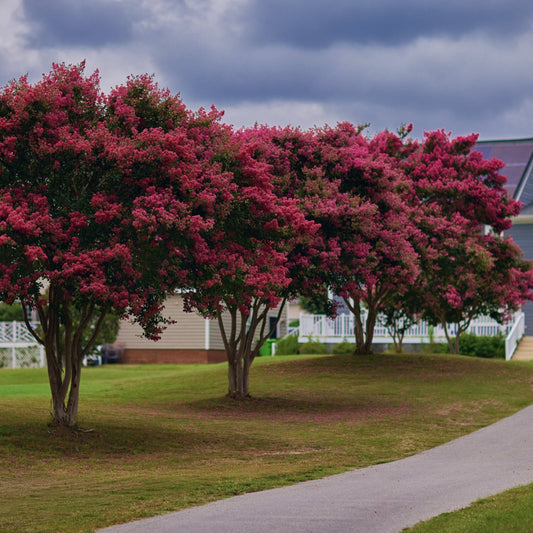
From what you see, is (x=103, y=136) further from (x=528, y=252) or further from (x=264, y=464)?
(x=528, y=252)

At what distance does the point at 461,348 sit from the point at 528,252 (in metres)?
6.38

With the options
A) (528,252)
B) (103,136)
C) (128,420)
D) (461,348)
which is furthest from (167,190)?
(528,252)

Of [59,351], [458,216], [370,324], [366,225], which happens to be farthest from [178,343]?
[59,351]

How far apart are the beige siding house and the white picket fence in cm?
703

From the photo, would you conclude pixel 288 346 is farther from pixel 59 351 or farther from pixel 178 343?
pixel 59 351

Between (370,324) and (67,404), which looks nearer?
(67,404)

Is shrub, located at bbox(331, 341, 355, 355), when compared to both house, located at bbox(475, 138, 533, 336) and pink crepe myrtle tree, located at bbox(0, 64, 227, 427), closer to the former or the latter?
house, located at bbox(475, 138, 533, 336)

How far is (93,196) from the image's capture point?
1703 cm

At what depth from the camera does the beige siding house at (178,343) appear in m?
47.9

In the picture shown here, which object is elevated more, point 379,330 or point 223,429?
point 379,330

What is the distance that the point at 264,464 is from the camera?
16.3 meters

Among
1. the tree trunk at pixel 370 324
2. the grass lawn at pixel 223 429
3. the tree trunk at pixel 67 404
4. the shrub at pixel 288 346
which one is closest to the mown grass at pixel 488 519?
the grass lawn at pixel 223 429

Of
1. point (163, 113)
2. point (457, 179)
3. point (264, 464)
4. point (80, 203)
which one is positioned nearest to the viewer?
point (264, 464)

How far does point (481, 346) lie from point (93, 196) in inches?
1040
